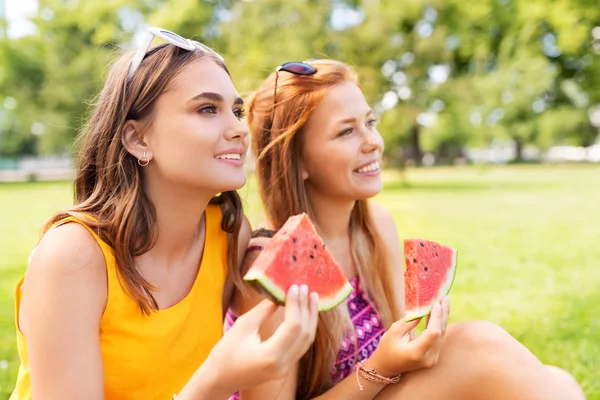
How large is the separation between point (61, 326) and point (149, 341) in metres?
0.36

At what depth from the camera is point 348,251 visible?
336 centimetres

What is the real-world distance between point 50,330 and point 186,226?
2.31 feet

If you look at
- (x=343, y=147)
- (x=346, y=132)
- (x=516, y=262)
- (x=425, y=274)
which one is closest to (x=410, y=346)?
(x=425, y=274)

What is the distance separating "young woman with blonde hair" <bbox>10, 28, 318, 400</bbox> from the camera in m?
2.14

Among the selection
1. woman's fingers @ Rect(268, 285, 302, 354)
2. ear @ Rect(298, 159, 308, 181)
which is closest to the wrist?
woman's fingers @ Rect(268, 285, 302, 354)

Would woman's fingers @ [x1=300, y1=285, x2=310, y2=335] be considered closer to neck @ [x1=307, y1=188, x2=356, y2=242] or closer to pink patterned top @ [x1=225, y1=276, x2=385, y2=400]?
pink patterned top @ [x1=225, y1=276, x2=385, y2=400]

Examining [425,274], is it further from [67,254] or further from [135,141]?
[67,254]

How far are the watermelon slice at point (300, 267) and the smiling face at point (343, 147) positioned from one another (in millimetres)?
831

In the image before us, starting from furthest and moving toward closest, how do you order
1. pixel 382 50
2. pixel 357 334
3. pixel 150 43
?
pixel 382 50
pixel 357 334
pixel 150 43

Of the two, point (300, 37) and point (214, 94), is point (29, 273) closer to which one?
point (214, 94)

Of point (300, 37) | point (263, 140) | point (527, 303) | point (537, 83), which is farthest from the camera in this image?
point (537, 83)

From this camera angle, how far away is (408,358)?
96.1 inches

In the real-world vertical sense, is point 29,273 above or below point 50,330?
above

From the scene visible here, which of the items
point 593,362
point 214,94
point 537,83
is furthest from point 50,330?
point 537,83
